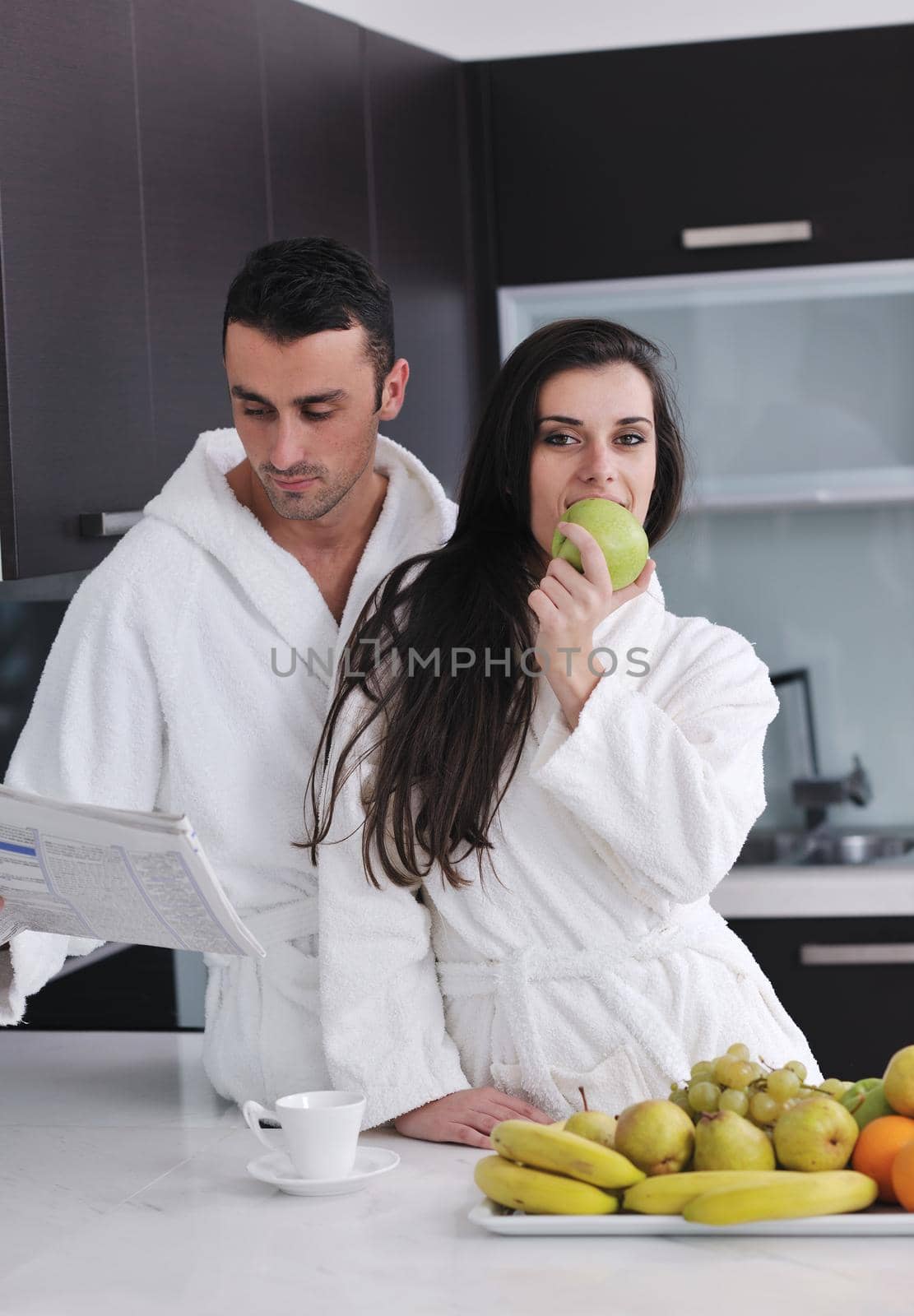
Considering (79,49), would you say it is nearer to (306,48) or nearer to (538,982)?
(306,48)

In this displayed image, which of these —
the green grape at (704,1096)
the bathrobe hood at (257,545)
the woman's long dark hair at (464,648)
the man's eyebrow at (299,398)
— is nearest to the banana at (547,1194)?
the green grape at (704,1096)

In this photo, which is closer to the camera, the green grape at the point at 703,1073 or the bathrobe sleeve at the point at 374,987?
the green grape at the point at 703,1073

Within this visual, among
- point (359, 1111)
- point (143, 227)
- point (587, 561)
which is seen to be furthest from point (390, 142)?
point (359, 1111)

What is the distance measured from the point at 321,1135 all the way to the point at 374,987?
0.86 ft

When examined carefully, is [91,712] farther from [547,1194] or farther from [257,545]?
[547,1194]

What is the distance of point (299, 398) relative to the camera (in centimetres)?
172

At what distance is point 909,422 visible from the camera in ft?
10.4

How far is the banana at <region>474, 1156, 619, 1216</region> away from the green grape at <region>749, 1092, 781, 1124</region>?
0.13m

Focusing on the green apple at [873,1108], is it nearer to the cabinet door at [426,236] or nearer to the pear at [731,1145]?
the pear at [731,1145]

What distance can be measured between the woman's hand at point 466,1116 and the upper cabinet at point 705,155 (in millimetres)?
1848

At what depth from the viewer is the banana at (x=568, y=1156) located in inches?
49.3

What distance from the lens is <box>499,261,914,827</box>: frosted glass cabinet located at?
310 cm

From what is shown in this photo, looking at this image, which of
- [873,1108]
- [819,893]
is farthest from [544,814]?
[819,893]

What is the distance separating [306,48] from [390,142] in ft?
1.03
